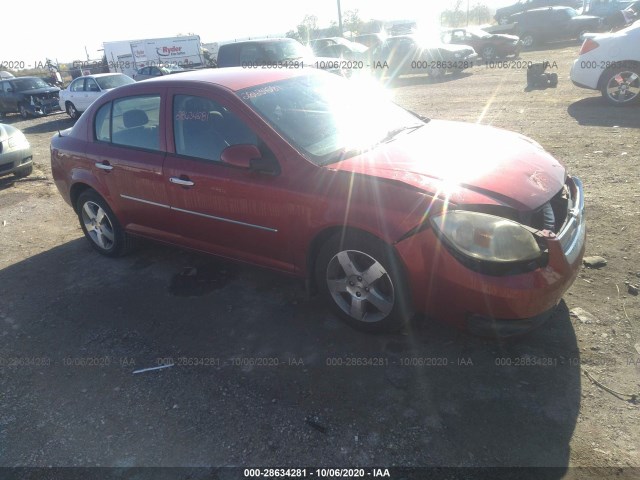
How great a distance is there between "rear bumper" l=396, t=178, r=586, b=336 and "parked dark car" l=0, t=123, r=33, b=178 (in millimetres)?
8127

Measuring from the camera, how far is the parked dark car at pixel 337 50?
1970 centimetres

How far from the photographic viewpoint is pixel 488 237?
8.30 feet

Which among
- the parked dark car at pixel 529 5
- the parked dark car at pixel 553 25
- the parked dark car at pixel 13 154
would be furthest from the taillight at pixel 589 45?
the parked dark car at pixel 529 5

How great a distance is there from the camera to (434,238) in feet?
8.63

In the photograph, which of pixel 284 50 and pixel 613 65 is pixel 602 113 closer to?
pixel 613 65

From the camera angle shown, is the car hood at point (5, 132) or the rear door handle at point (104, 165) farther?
the car hood at point (5, 132)

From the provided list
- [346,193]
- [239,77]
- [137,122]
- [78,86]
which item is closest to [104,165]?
[137,122]

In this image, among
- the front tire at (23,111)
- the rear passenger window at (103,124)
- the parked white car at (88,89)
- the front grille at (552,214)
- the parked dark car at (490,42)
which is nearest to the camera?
the front grille at (552,214)

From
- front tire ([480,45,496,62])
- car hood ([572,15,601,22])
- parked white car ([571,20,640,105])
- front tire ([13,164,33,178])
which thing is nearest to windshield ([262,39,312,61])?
front tire ([13,164,33,178])

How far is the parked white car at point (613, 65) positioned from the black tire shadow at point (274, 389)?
7037 mm

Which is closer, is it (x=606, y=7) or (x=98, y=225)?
(x=98, y=225)

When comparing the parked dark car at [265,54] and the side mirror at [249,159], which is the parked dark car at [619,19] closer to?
the parked dark car at [265,54]

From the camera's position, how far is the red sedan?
2.58 m

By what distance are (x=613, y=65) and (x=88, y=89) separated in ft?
49.1
